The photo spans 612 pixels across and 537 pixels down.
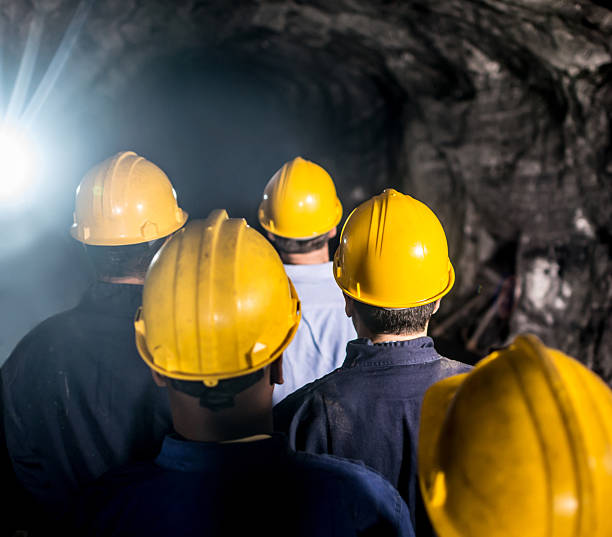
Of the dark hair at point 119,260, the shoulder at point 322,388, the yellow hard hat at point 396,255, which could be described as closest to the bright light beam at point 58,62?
the dark hair at point 119,260

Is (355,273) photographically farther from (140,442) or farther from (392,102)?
(392,102)

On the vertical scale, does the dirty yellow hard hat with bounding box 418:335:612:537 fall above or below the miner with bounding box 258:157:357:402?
above

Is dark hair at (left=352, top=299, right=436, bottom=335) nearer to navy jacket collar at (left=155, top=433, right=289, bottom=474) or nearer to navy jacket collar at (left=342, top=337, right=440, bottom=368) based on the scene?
navy jacket collar at (left=342, top=337, right=440, bottom=368)

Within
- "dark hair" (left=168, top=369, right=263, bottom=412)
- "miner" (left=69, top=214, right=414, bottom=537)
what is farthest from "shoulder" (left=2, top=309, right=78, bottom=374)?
"dark hair" (left=168, top=369, right=263, bottom=412)

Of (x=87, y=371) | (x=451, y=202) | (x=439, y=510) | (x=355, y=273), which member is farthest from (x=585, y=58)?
(x=87, y=371)

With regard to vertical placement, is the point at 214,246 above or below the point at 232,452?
above

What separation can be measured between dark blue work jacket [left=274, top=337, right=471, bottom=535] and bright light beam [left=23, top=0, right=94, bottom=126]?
4.28m

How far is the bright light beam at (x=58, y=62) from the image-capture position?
13.1 ft

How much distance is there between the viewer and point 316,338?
7.34ft

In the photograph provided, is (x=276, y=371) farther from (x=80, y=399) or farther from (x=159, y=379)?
(x=80, y=399)

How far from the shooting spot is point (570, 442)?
703 millimetres

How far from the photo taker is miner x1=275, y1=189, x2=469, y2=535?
1.49 meters

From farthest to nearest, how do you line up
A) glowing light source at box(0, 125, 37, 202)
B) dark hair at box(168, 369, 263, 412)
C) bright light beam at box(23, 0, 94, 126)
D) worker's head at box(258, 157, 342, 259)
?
glowing light source at box(0, 125, 37, 202) < bright light beam at box(23, 0, 94, 126) < worker's head at box(258, 157, 342, 259) < dark hair at box(168, 369, 263, 412)

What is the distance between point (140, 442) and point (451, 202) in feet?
14.5
